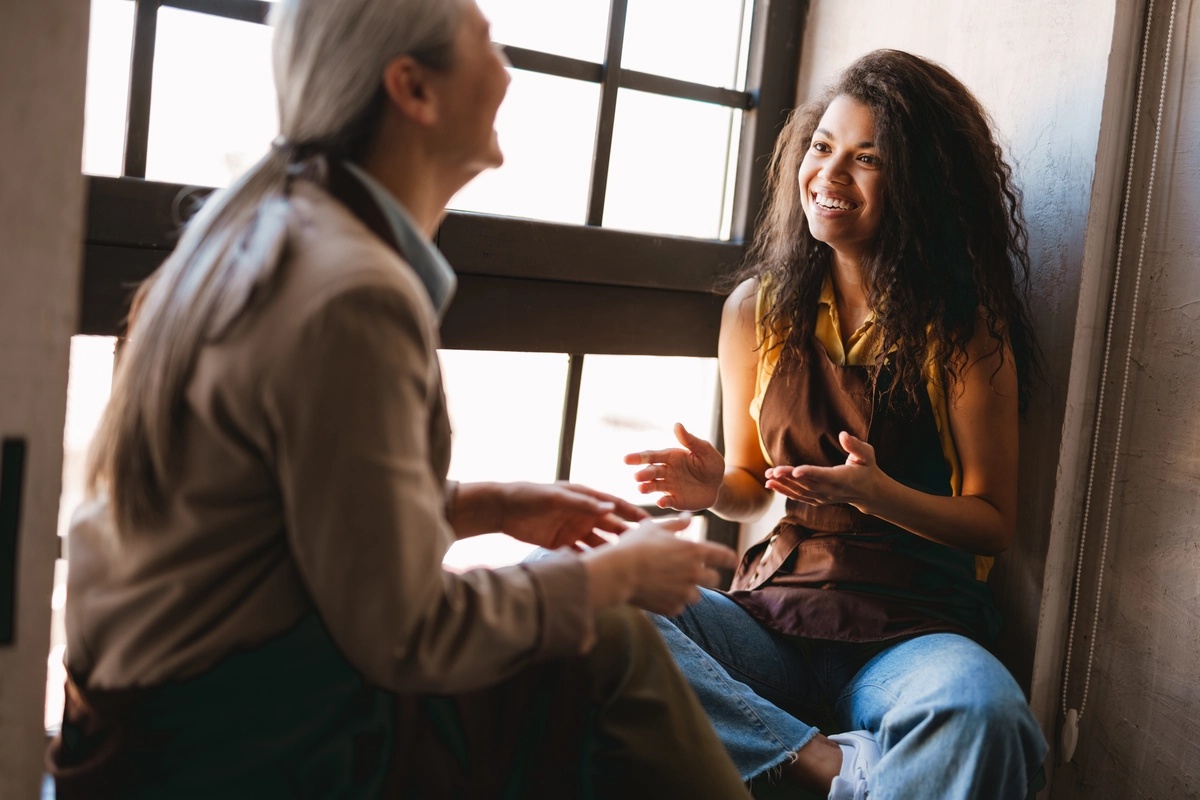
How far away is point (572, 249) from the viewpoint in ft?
6.61

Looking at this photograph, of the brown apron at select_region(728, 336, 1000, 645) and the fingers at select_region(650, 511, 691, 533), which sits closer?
the fingers at select_region(650, 511, 691, 533)

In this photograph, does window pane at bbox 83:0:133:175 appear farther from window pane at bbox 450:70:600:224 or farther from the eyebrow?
the eyebrow

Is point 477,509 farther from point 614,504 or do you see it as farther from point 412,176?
point 412,176

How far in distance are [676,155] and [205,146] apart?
955mm

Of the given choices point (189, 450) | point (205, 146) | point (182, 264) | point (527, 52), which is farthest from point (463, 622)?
point (527, 52)

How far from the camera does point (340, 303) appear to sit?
36.2 inches

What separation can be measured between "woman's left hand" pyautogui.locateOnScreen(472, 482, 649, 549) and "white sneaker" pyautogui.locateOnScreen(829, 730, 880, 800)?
0.52 meters

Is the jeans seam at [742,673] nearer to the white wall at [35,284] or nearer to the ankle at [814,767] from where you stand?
the ankle at [814,767]

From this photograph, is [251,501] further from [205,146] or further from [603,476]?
[603,476]

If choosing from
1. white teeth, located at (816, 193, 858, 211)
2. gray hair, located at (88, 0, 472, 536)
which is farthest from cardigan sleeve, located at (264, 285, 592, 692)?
white teeth, located at (816, 193, 858, 211)

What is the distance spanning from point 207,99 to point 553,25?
0.66 metres

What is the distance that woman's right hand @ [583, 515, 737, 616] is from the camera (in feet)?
3.58

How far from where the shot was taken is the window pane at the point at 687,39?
6.92 ft

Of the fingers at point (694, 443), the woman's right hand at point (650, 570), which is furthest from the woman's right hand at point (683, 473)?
the woman's right hand at point (650, 570)
